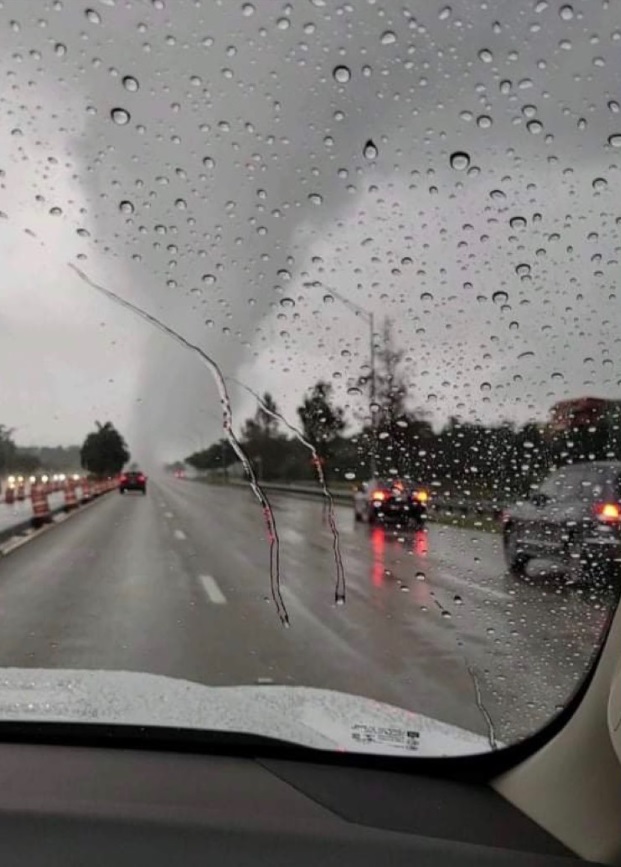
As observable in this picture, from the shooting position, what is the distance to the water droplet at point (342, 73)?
5211mm

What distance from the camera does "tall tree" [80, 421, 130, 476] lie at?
25.6 feet

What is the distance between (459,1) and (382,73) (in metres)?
0.58

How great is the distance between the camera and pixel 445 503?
571cm

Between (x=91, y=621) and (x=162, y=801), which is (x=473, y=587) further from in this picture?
(x=91, y=621)

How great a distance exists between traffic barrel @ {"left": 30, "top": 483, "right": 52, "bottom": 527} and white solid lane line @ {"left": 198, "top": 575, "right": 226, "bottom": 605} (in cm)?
957

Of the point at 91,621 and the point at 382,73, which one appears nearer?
the point at 382,73

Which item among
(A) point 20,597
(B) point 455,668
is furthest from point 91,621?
(B) point 455,668

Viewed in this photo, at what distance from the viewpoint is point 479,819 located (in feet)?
11.3

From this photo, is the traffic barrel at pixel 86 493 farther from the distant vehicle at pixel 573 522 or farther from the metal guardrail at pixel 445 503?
the distant vehicle at pixel 573 522

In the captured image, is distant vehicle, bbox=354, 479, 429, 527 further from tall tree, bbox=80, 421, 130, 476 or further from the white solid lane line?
the white solid lane line

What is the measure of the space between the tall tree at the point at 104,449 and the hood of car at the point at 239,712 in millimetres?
3029

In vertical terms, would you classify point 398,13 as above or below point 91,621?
above

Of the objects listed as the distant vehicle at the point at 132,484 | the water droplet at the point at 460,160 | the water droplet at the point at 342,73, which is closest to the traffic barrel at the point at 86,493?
the distant vehicle at the point at 132,484

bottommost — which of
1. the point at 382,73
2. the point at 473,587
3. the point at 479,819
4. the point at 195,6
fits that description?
the point at 479,819
